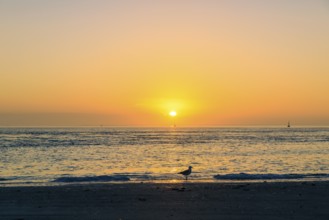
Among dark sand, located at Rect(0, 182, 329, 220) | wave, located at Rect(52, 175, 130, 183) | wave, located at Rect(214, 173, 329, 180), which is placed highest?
dark sand, located at Rect(0, 182, 329, 220)

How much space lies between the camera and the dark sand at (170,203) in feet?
38.8

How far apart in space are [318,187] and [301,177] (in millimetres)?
7427

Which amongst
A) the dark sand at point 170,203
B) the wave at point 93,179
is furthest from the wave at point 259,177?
the dark sand at point 170,203

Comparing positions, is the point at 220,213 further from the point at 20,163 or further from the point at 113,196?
the point at 20,163

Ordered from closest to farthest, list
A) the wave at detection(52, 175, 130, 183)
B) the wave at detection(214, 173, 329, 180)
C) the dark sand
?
the dark sand → the wave at detection(52, 175, 130, 183) → the wave at detection(214, 173, 329, 180)

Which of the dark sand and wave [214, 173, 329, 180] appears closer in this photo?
the dark sand

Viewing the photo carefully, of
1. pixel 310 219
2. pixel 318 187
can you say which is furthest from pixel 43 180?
pixel 310 219

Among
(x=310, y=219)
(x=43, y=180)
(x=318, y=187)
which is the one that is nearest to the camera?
(x=310, y=219)

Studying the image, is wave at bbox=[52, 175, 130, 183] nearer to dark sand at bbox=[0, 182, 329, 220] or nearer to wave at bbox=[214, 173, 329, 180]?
wave at bbox=[214, 173, 329, 180]

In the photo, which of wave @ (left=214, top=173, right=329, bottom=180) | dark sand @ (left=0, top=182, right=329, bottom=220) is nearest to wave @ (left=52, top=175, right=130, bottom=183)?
wave @ (left=214, top=173, right=329, bottom=180)

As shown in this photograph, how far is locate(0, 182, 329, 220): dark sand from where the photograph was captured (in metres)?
11.8

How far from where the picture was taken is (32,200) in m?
14.6

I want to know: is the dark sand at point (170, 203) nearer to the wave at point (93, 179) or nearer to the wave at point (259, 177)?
the wave at point (93, 179)

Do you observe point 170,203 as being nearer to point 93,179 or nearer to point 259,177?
point 93,179
